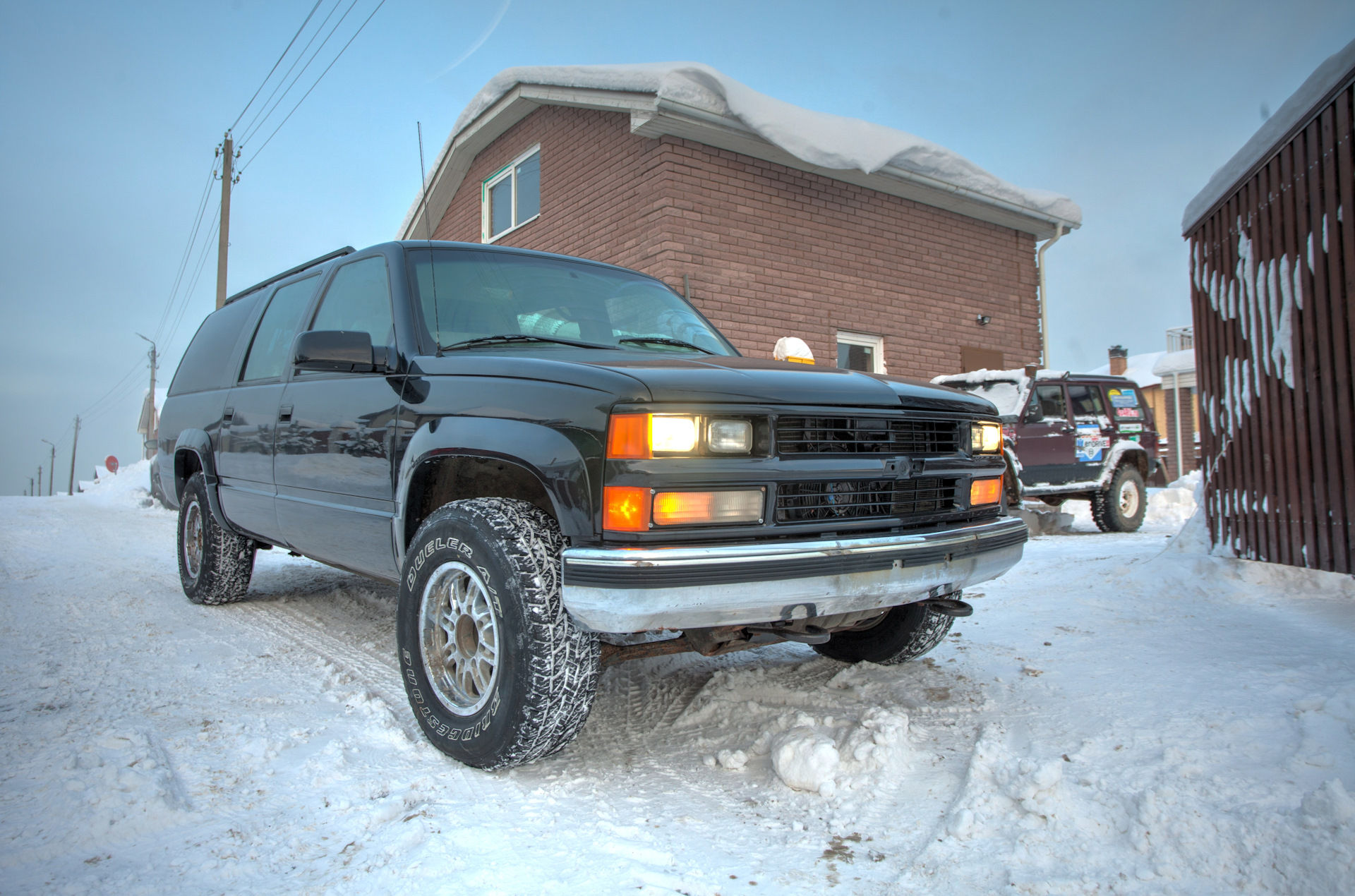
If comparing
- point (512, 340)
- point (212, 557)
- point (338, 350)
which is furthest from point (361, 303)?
point (212, 557)

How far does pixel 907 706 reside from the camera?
3.09 metres

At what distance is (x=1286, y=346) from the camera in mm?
4242

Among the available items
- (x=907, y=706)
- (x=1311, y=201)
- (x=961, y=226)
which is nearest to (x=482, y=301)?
(x=907, y=706)

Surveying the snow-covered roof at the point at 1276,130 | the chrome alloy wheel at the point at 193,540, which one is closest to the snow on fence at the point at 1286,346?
the snow-covered roof at the point at 1276,130

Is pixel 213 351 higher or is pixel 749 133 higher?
pixel 749 133

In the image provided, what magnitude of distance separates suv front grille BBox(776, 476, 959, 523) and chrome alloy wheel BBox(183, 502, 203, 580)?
413 cm

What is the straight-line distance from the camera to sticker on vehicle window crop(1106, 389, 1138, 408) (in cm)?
1037

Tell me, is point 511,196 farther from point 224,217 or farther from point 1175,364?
point 1175,364

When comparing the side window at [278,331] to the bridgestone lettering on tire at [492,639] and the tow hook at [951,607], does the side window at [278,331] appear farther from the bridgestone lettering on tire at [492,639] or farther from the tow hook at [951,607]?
the tow hook at [951,607]

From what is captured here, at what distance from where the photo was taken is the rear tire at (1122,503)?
9773mm

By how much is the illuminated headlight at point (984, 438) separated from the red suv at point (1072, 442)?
655cm

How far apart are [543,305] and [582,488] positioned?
4.76 ft

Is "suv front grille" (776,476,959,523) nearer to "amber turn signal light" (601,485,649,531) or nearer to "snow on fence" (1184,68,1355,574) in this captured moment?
"amber turn signal light" (601,485,649,531)

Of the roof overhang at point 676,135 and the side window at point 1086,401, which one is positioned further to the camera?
the side window at point 1086,401
